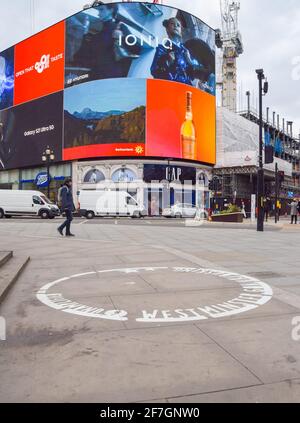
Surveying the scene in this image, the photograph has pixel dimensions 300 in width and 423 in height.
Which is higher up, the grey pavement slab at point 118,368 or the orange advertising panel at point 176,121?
the orange advertising panel at point 176,121

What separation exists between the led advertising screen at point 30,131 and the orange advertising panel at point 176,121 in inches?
465

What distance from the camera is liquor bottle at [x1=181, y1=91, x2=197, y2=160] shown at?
149 ft

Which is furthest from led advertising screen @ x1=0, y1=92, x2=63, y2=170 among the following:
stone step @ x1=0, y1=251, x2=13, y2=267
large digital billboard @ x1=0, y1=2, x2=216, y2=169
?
stone step @ x1=0, y1=251, x2=13, y2=267

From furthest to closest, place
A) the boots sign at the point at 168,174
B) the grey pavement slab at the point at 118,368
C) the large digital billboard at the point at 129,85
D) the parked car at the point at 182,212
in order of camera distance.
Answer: the boots sign at the point at 168,174
the large digital billboard at the point at 129,85
the parked car at the point at 182,212
the grey pavement slab at the point at 118,368

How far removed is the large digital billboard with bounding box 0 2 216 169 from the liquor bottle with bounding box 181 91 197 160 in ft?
0.37

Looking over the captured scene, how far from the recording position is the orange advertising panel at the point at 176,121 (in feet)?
144

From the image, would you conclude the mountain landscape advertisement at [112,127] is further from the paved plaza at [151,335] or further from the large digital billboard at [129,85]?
the paved plaza at [151,335]

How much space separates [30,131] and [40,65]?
853 centimetres

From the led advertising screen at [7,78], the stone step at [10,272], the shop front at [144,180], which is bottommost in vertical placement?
the stone step at [10,272]

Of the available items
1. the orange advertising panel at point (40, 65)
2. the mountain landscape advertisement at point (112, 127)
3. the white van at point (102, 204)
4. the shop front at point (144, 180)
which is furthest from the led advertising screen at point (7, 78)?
the white van at point (102, 204)

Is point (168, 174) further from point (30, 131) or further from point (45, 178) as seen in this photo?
point (30, 131)

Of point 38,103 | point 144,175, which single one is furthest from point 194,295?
point 38,103

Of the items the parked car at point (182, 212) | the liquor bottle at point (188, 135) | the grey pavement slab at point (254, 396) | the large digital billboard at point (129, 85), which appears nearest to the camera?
the grey pavement slab at point (254, 396)
